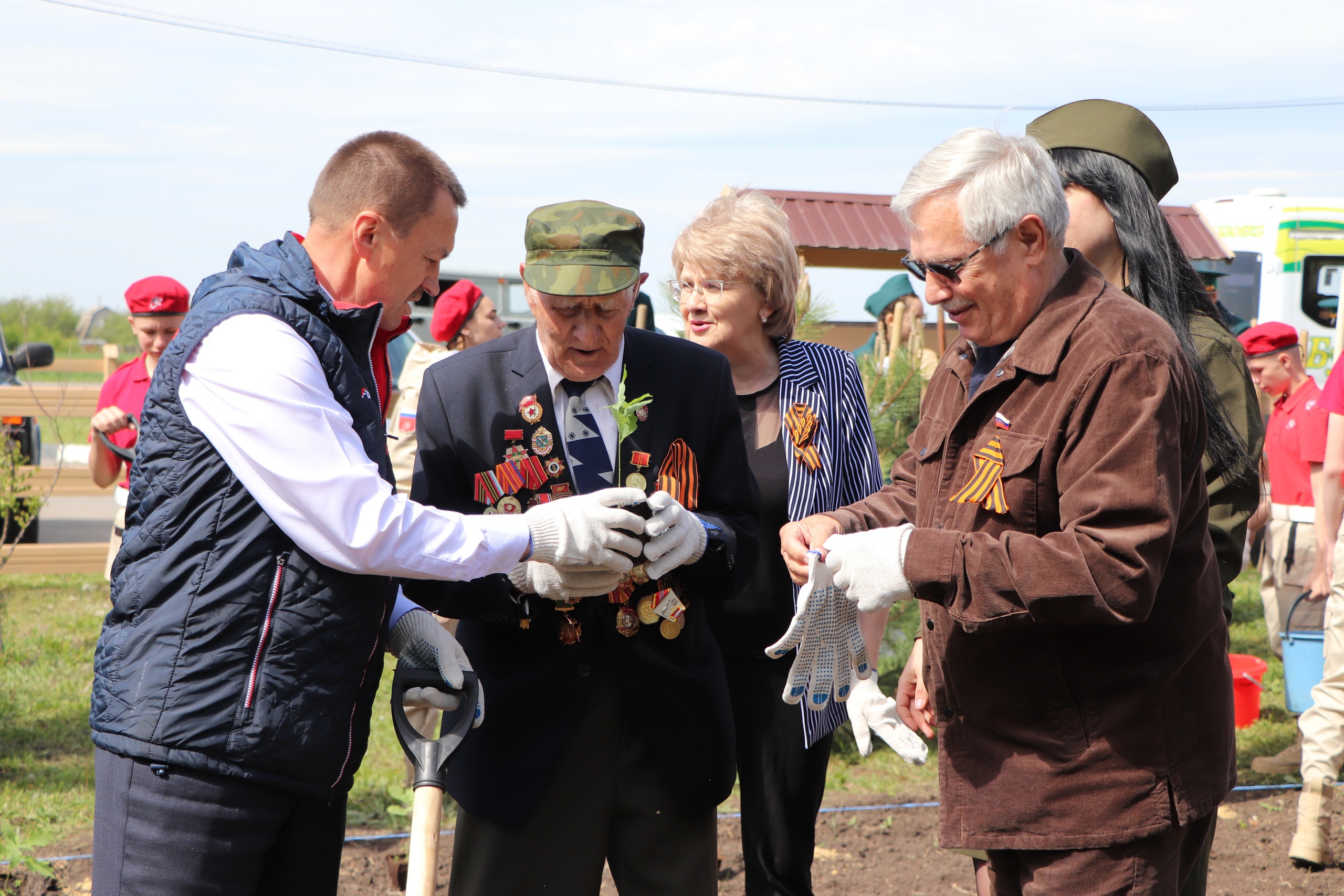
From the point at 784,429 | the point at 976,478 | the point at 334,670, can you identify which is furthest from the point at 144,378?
the point at 976,478

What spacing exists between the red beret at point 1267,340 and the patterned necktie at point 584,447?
5.30m

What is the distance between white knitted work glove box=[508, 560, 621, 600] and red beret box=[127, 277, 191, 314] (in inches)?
150

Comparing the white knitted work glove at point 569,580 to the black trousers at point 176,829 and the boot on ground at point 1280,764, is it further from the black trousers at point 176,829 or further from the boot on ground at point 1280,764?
the boot on ground at point 1280,764

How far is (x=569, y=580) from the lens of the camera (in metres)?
2.22

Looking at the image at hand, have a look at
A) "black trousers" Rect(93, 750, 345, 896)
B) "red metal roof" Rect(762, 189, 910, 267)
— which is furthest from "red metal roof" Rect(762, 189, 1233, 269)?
"black trousers" Rect(93, 750, 345, 896)

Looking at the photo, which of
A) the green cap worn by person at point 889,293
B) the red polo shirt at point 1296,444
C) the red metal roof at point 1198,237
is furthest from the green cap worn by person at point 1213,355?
the red metal roof at point 1198,237

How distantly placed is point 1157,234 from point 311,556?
1.96 m

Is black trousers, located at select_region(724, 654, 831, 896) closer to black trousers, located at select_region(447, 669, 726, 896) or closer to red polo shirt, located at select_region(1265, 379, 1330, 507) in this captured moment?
black trousers, located at select_region(447, 669, 726, 896)

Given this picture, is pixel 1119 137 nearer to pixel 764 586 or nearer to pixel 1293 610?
pixel 764 586

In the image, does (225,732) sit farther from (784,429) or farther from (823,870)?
(823,870)

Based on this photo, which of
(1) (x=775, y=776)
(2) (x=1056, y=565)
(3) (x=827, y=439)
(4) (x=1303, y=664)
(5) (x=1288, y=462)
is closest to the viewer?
(2) (x=1056, y=565)

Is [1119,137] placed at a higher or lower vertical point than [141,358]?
higher

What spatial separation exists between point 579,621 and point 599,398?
0.49 meters

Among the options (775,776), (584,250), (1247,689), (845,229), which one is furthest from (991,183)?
(845,229)
